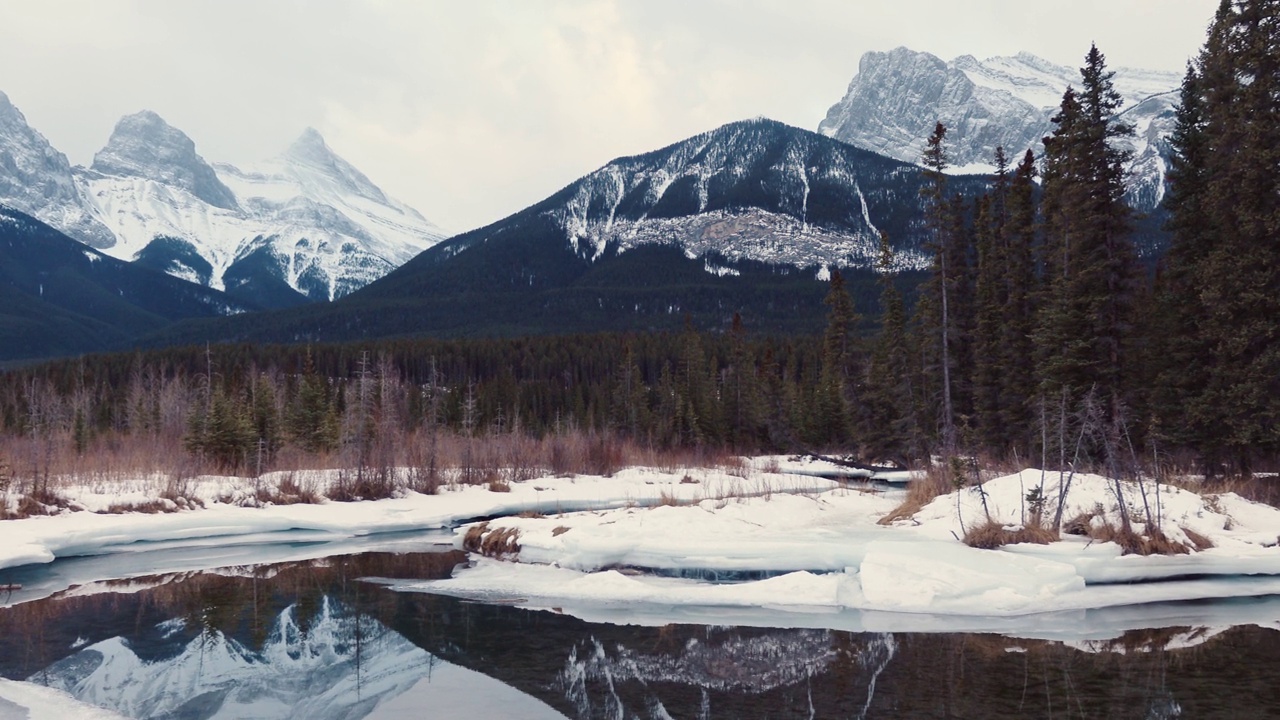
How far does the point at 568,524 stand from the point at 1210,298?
17345 mm

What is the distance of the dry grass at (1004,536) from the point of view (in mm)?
14617

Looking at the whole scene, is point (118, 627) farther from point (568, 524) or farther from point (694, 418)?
point (694, 418)

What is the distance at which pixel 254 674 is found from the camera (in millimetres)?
10516

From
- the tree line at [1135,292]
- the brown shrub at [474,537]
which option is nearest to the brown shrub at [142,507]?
the brown shrub at [474,537]

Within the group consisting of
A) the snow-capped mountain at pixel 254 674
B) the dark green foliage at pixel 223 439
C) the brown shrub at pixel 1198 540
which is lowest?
the snow-capped mountain at pixel 254 674

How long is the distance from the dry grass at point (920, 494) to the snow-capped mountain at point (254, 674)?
10774mm

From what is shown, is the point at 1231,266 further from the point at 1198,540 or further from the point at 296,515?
the point at 296,515

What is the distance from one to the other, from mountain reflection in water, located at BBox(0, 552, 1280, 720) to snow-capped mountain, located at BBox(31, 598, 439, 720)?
33 mm

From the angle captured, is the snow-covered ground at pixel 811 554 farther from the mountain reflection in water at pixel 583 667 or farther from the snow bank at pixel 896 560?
the mountain reflection in water at pixel 583 667

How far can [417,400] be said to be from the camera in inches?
3371

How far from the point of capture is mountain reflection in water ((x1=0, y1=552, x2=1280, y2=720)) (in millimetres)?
8797

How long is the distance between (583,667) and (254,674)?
3.95 m

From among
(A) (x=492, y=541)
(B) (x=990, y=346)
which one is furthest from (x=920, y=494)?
(B) (x=990, y=346)

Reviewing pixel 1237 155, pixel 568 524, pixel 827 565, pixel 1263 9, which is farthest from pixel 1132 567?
pixel 1263 9
